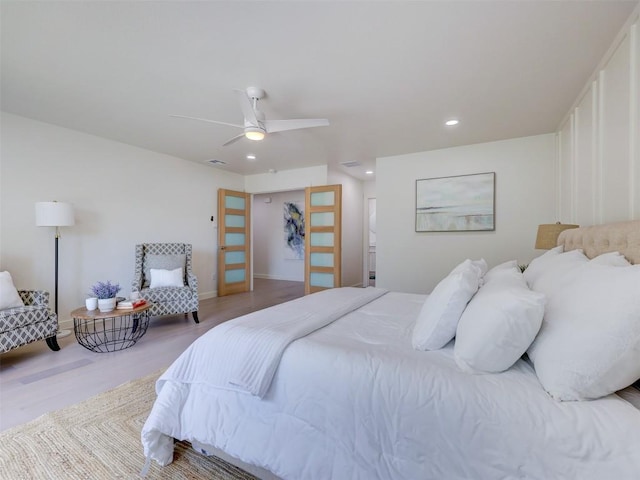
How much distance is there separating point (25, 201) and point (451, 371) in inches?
184

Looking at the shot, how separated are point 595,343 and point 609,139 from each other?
2122 millimetres

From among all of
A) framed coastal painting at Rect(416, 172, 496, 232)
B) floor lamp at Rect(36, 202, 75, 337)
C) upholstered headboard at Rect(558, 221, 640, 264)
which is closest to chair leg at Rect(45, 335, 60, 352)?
floor lamp at Rect(36, 202, 75, 337)

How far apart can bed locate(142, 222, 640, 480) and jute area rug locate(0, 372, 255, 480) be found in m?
0.13

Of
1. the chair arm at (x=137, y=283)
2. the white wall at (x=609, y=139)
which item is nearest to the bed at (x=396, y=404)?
the white wall at (x=609, y=139)

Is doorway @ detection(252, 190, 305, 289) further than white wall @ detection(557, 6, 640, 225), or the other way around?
doorway @ detection(252, 190, 305, 289)

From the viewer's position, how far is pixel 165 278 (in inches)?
154

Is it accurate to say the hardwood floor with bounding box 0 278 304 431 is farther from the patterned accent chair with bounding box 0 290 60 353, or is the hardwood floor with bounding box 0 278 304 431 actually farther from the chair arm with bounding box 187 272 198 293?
the chair arm with bounding box 187 272 198 293

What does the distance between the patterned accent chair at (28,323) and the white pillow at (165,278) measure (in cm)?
115

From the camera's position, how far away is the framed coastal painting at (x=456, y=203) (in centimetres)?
407

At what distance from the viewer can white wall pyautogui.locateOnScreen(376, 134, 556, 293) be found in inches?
150

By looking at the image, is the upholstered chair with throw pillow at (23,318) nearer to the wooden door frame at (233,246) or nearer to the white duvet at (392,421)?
the white duvet at (392,421)

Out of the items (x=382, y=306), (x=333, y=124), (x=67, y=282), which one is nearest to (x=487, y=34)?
(x=333, y=124)

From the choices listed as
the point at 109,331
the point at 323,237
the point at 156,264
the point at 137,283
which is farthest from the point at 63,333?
the point at 323,237

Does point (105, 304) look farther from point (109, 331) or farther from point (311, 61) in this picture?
point (311, 61)
